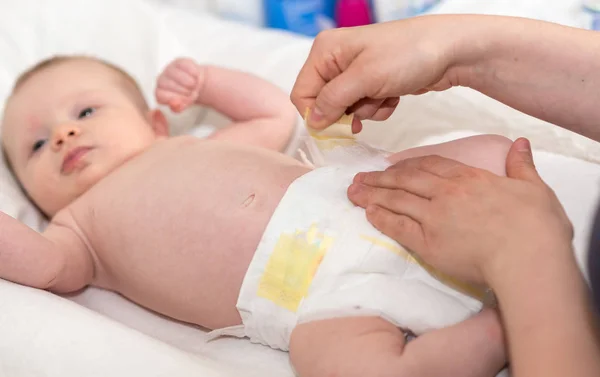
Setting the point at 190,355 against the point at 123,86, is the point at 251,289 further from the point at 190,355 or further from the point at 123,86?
the point at 123,86

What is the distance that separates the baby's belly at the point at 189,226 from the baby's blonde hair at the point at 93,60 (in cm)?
31

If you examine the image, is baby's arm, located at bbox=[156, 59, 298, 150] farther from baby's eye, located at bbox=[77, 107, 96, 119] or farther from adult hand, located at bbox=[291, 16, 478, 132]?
adult hand, located at bbox=[291, 16, 478, 132]

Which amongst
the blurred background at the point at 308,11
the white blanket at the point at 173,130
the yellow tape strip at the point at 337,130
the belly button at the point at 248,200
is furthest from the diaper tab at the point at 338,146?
the blurred background at the point at 308,11

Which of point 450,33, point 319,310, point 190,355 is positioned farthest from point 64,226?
point 450,33

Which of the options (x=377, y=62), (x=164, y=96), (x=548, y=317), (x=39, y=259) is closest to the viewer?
(x=548, y=317)

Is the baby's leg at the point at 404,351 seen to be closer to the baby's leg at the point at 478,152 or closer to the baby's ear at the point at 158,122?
the baby's leg at the point at 478,152

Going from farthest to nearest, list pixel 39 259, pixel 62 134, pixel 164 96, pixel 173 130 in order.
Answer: pixel 173 130 < pixel 164 96 < pixel 62 134 < pixel 39 259

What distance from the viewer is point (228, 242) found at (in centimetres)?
94

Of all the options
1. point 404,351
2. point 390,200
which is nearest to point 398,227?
point 390,200

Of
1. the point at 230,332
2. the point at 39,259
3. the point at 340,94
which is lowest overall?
the point at 230,332

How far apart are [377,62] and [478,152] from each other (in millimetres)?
241

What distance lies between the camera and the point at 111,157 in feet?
3.74

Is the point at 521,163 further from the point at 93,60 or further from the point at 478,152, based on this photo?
the point at 93,60

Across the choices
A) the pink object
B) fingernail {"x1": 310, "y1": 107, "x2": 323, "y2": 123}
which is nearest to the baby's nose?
fingernail {"x1": 310, "y1": 107, "x2": 323, "y2": 123}
